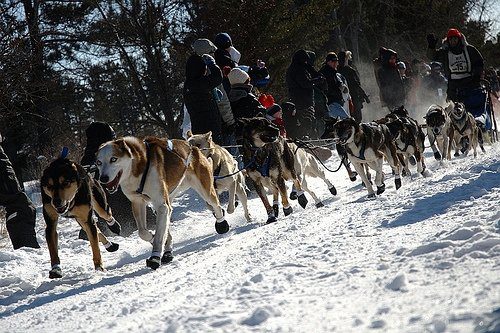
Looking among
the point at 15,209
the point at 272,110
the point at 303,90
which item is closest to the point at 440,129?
the point at 303,90

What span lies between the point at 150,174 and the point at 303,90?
7.76 m

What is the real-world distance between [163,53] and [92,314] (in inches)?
426

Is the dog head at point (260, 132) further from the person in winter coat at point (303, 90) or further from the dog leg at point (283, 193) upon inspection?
the person in winter coat at point (303, 90)

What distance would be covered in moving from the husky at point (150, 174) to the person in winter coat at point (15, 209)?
206 cm

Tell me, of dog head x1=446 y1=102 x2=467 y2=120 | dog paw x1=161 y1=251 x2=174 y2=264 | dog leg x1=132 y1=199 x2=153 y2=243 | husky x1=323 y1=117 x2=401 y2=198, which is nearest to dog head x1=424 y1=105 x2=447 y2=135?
dog head x1=446 y1=102 x2=467 y2=120

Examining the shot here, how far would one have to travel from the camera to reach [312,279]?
12.3 feet

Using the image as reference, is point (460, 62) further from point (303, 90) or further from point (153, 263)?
point (153, 263)

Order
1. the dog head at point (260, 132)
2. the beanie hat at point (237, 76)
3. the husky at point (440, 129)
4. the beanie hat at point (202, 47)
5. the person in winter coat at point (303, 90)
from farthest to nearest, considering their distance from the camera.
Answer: the person in winter coat at point (303, 90), the husky at point (440, 129), the beanie hat at point (237, 76), the beanie hat at point (202, 47), the dog head at point (260, 132)

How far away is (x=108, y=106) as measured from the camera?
17.3 metres

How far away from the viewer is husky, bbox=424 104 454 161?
1136 cm

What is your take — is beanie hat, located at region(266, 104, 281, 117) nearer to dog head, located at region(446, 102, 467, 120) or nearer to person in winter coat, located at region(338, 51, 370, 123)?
dog head, located at region(446, 102, 467, 120)

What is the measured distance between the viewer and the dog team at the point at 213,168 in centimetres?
550

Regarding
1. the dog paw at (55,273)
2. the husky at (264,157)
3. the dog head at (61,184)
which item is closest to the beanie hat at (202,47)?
the husky at (264,157)

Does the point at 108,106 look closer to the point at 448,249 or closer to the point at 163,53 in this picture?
the point at 163,53
